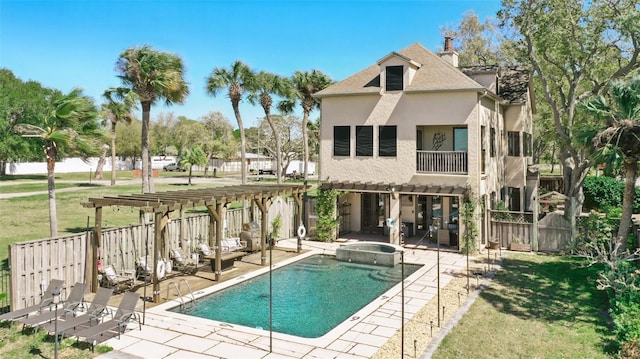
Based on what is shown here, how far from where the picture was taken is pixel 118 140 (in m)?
74.1

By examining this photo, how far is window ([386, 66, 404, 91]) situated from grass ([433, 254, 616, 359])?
9.75 meters

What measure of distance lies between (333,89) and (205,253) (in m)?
10.8

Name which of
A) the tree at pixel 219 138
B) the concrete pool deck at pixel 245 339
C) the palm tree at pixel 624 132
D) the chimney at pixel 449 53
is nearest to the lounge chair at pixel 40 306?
the concrete pool deck at pixel 245 339

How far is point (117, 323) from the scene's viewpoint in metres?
9.92

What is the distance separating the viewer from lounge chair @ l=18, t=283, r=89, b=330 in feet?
33.4

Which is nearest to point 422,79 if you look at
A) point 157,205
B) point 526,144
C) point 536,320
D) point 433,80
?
point 433,80

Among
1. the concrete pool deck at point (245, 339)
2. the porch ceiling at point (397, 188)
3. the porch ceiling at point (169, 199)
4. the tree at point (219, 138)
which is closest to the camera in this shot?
the concrete pool deck at point (245, 339)

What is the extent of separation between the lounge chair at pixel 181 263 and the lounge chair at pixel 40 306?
4.69 metres

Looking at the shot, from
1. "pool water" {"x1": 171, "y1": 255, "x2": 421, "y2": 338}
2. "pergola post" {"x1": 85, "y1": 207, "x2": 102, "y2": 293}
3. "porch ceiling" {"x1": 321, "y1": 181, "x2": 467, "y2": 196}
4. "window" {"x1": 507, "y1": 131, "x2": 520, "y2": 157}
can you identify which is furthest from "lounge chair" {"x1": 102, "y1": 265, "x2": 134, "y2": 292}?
"window" {"x1": 507, "y1": 131, "x2": 520, "y2": 157}

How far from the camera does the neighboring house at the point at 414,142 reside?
66.2 feet

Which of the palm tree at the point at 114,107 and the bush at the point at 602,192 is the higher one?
the palm tree at the point at 114,107

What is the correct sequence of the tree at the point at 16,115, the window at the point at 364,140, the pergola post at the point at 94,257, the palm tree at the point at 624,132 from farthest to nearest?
the tree at the point at 16,115 < the window at the point at 364,140 < the pergola post at the point at 94,257 < the palm tree at the point at 624,132

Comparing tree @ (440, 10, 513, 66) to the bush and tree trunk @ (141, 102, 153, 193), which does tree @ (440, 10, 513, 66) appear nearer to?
the bush

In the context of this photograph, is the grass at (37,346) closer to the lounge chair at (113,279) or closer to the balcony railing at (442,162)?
the lounge chair at (113,279)
